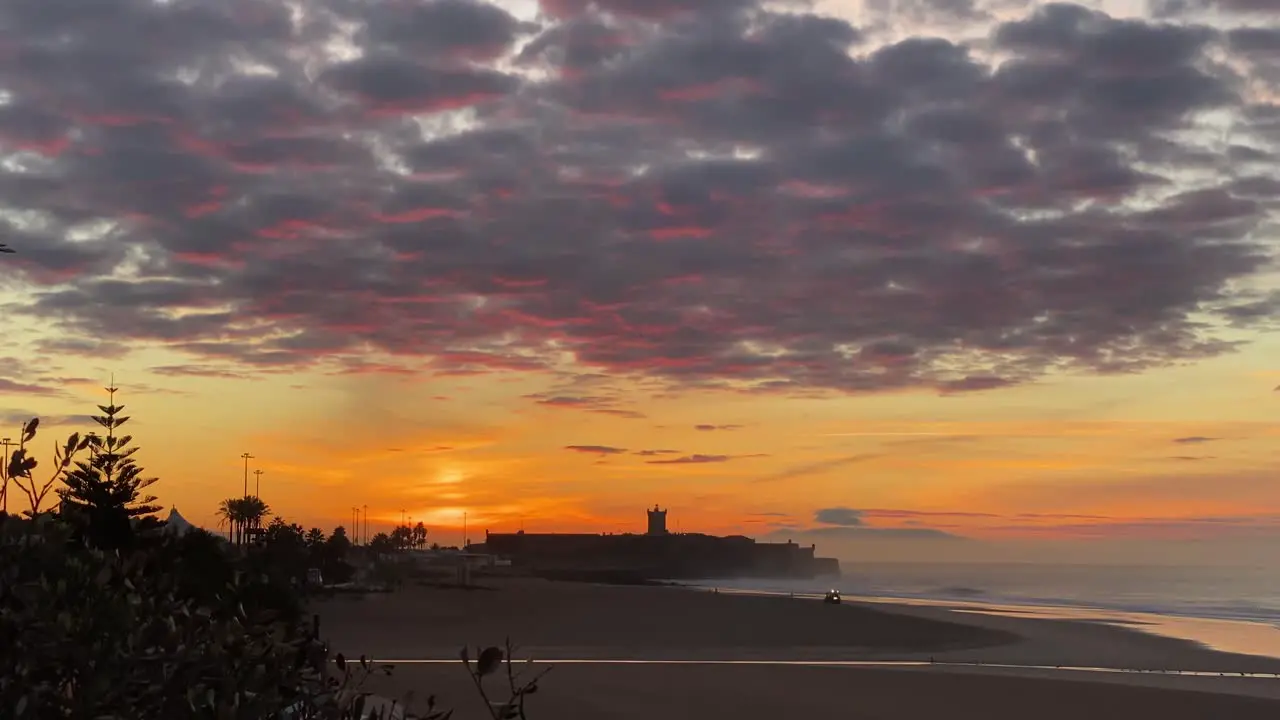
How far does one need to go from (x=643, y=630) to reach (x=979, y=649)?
1678cm

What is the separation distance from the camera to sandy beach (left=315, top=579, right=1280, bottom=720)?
3061 cm

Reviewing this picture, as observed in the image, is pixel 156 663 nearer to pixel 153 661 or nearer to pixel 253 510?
pixel 153 661

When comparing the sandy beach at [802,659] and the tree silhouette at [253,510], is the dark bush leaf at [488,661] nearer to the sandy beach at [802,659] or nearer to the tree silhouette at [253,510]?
the sandy beach at [802,659]

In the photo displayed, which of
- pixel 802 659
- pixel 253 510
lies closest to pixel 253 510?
pixel 253 510

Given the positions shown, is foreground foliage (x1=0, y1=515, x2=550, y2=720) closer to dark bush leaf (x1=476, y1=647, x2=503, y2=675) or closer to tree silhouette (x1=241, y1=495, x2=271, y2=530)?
dark bush leaf (x1=476, y1=647, x2=503, y2=675)

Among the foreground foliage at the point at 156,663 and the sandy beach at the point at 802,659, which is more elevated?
the foreground foliage at the point at 156,663

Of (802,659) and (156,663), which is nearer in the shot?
(156,663)

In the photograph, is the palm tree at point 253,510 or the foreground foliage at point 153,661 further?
the palm tree at point 253,510

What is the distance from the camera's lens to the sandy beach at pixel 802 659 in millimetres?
30609

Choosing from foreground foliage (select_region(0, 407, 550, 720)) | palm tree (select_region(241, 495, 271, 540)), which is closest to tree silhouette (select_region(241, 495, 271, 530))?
palm tree (select_region(241, 495, 271, 540))

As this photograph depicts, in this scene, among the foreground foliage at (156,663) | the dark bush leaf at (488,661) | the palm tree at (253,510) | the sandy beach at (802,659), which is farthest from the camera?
the palm tree at (253,510)

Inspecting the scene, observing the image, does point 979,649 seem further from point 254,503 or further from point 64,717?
point 254,503

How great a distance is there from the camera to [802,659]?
44.3 m

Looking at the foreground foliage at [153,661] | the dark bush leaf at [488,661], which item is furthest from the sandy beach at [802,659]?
the dark bush leaf at [488,661]
